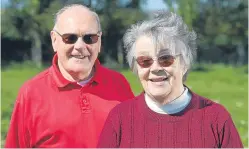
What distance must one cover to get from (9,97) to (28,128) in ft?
33.1

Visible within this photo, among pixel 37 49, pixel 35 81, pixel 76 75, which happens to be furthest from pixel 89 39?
pixel 37 49

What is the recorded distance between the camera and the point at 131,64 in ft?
6.74

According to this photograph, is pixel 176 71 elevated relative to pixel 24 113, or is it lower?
elevated

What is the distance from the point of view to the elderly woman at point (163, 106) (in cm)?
197

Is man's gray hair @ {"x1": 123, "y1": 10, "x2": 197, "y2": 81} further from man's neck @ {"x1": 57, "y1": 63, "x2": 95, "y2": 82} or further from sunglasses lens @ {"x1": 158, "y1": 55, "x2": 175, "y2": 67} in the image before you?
man's neck @ {"x1": 57, "y1": 63, "x2": 95, "y2": 82}

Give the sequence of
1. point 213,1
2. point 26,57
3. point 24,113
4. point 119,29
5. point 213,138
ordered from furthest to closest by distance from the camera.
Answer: point 213,1, point 26,57, point 119,29, point 24,113, point 213,138

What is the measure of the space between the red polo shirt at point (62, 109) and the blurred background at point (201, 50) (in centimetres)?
35

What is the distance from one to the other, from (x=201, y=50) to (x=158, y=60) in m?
15.8

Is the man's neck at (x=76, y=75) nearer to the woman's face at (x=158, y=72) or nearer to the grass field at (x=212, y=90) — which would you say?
the woman's face at (x=158, y=72)

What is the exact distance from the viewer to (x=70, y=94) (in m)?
2.26

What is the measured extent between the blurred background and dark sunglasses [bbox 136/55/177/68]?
0.72ft

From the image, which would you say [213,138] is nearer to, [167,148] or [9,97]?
[167,148]

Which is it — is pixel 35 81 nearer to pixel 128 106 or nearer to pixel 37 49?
pixel 128 106

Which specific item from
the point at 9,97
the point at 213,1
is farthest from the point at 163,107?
the point at 213,1
